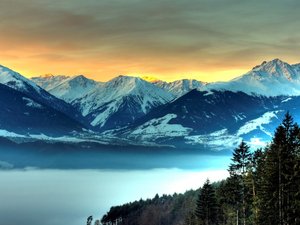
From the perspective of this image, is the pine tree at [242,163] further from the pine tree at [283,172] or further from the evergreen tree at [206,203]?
the pine tree at [283,172]

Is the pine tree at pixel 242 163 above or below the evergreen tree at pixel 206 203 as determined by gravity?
above

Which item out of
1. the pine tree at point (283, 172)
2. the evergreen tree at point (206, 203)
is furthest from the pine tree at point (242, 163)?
the pine tree at point (283, 172)

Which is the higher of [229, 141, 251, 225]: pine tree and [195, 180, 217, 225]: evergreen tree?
[229, 141, 251, 225]: pine tree

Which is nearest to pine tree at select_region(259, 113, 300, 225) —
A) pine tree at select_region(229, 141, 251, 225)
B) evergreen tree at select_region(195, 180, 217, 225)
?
pine tree at select_region(229, 141, 251, 225)

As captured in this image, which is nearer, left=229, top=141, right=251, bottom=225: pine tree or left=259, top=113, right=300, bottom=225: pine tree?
left=259, top=113, right=300, bottom=225: pine tree

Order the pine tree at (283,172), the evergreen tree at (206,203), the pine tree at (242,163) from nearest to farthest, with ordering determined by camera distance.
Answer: the pine tree at (283,172) < the pine tree at (242,163) < the evergreen tree at (206,203)

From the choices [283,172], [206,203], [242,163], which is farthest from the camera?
[206,203]

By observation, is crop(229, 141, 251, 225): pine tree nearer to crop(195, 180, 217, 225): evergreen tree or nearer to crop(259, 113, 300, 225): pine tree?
crop(195, 180, 217, 225): evergreen tree

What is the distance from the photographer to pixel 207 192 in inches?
3780

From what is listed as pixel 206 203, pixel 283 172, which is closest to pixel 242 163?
pixel 206 203

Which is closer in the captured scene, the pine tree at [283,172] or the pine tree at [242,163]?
the pine tree at [283,172]

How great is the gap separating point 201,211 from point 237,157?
70.4 feet

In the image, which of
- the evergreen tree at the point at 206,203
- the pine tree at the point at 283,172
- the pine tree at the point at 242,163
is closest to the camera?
the pine tree at the point at 283,172

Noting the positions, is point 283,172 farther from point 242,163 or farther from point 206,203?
point 206,203
